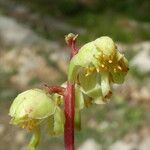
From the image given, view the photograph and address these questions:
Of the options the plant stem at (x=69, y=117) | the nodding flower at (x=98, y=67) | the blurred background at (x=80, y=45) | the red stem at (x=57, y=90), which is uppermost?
the blurred background at (x=80, y=45)

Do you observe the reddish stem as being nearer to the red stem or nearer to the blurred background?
the red stem

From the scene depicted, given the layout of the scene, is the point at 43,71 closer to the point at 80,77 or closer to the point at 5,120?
the point at 5,120

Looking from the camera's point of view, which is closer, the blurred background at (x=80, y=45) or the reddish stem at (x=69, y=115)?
the reddish stem at (x=69, y=115)

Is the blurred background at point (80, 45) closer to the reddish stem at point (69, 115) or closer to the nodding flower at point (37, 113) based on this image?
the nodding flower at point (37, 113)

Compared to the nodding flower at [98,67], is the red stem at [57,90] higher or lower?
lower

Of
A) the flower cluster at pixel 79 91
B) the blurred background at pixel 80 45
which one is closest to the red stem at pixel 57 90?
the flower cluster at pixel 79 91

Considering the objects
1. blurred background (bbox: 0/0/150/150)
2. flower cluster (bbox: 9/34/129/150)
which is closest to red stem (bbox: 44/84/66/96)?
flower cluster (bbox: 9/34/129/150)
